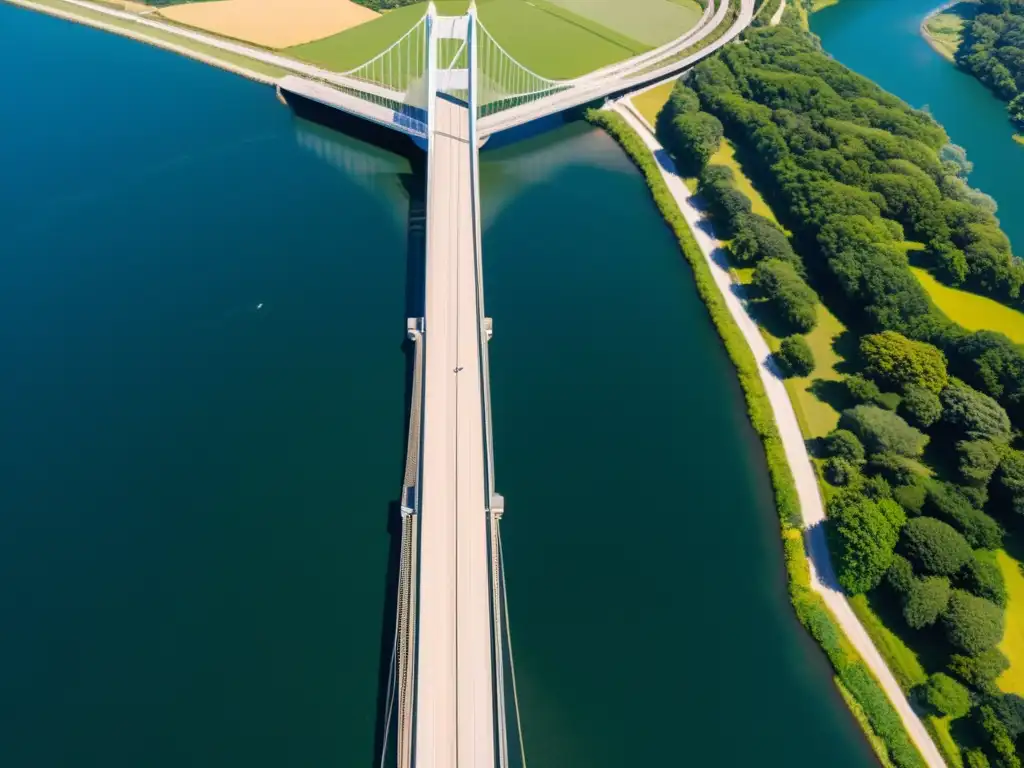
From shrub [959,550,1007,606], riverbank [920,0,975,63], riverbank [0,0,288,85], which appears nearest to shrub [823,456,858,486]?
shrub [959,550,1007,606]

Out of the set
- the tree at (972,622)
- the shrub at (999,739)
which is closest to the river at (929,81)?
the tree at (972,622)

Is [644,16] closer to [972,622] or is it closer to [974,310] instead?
[974,310]

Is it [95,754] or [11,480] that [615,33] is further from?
[95,754]

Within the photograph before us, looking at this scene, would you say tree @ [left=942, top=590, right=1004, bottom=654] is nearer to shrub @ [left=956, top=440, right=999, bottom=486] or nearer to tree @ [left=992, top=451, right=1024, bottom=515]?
tree @ [left=992, top=451, right=1024, bottom=515]

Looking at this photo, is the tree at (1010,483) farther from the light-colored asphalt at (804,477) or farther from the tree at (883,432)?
the light-colored asphalt at (804,477)

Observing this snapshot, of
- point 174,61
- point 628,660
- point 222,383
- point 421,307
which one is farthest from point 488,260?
point 174,61
